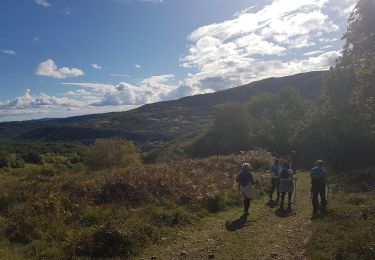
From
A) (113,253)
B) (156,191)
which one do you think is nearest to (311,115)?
(156,191)

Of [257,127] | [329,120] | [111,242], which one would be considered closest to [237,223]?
[111,242]

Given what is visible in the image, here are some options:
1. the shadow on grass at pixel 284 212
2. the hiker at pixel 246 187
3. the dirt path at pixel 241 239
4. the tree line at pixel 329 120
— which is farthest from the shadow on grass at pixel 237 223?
the tree line at pixel 329 120

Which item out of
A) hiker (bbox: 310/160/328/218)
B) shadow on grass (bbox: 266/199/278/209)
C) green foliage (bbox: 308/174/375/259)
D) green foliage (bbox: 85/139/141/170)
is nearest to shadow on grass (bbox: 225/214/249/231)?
green foliage (bbox: 308/174/375/259)

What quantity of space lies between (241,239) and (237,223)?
2231 mm

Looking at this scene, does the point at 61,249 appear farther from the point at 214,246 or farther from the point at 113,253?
the point at 214,246

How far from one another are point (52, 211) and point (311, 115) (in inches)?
1407

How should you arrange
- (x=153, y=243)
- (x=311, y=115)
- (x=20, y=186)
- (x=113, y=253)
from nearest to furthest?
(x=113, y=253)
(x=153, y=243)
(x=20, y=186)
(x=311, y=115)

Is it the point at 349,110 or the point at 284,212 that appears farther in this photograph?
the point at 349,110

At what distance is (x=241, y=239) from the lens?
13.4 meters

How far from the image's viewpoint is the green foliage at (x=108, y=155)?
48.8 meters

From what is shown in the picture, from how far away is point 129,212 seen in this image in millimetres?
15477

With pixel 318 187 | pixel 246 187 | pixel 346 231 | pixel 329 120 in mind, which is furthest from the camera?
pixel 329 120

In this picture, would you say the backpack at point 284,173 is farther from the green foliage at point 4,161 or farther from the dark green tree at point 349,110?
the green foliage at point 4,161

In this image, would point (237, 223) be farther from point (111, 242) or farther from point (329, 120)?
point (329, 120)
